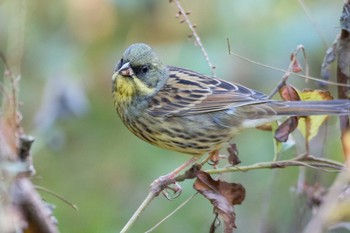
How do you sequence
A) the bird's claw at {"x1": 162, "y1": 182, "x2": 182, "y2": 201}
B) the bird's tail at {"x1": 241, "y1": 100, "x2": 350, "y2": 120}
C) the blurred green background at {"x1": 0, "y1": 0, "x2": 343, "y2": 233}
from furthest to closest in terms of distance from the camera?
1. the blurred green background at {"x1": 0, "y1": 0, "x2": 343, "y2": 233}
2. the bird's claw at {"x1": 162, "y1": 182, "x2": 182, "y2": 201}
3. the bird's tail at {"x1": 241, "y1": 100, "x2": 350, "y2": 120}

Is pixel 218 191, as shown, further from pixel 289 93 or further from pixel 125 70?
pixel 125 70

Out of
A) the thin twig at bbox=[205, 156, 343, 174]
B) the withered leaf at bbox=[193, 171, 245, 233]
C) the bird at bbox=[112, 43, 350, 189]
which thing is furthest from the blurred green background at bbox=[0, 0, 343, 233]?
the withered leaf at bbox=[193, 171, 245, 233]

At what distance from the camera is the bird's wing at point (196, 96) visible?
3842 millimetres

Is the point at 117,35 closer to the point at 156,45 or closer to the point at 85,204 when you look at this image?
the point at 156,45

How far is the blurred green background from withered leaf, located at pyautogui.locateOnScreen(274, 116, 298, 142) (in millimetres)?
1104

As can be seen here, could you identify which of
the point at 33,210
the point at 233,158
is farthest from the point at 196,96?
the point at 33,210

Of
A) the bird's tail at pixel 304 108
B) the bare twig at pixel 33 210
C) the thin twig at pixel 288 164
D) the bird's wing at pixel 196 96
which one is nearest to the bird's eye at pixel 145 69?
the bird's wing at pixel 196 96

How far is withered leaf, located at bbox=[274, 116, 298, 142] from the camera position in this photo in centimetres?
312

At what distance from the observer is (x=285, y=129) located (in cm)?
317

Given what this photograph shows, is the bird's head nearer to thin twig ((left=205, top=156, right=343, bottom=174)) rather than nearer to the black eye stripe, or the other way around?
the black eye stripe

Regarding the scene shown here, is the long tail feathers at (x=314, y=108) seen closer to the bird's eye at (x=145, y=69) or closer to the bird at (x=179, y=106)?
the bird at (x=179, y=106)

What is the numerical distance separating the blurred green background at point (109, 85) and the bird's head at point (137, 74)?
0.73 meters

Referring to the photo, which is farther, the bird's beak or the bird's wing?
the bird's wing

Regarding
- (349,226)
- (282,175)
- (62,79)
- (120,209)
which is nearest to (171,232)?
(120,209)
